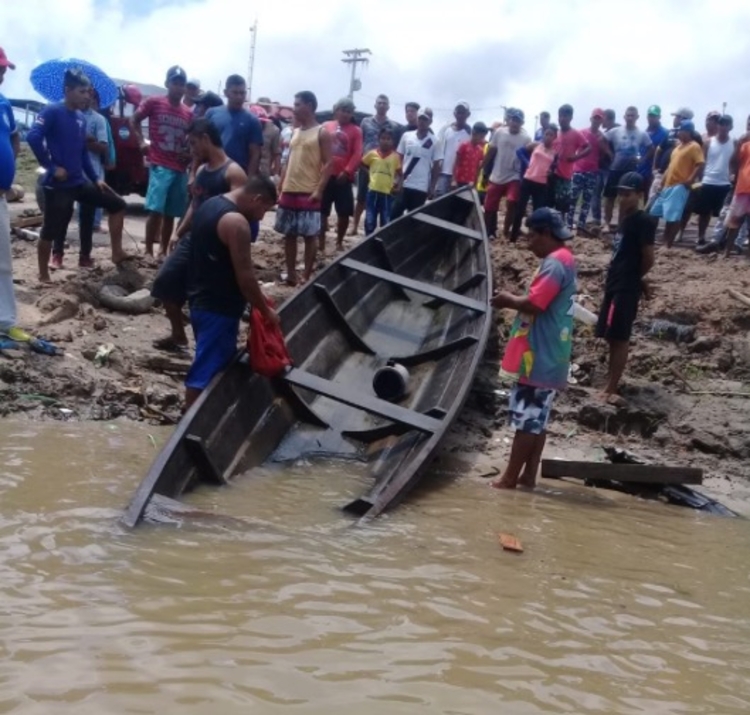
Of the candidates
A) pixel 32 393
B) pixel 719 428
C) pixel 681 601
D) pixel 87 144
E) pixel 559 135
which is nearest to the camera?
pixel 681 601

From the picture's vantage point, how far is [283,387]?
589cm

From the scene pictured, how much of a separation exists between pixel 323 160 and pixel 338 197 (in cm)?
217

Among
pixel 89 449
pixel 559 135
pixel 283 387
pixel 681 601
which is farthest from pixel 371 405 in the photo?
pixel 559 135

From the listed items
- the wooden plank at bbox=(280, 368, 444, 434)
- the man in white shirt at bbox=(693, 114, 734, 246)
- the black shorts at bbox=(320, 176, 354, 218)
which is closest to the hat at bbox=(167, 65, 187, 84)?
the black shorts at bbox=(320, 176, 354, 218)

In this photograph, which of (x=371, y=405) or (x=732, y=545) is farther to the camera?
(x=371, y=405)

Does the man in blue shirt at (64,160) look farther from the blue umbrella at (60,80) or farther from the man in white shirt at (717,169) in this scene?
the man in white shirt at (717,169)

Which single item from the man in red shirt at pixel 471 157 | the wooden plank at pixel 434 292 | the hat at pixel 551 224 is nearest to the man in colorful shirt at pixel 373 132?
the man in red shirt at pixel 471 157

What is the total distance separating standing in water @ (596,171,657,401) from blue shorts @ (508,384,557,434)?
6.06ft

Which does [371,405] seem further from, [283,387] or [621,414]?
[621,414]

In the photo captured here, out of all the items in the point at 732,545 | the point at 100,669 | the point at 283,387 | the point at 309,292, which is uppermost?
the point at 309,292

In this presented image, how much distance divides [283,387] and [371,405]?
0.84 meters

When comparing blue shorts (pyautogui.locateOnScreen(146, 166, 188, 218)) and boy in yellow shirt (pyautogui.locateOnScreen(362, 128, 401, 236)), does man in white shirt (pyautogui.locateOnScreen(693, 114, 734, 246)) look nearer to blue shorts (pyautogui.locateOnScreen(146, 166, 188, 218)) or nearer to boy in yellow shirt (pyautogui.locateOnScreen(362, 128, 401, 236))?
boy in yellow shirt (pyautogui.locateOnScreen(362, 128, 401, 236))

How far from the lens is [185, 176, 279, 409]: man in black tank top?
5.04m

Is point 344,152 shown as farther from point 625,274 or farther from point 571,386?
point 625,274
